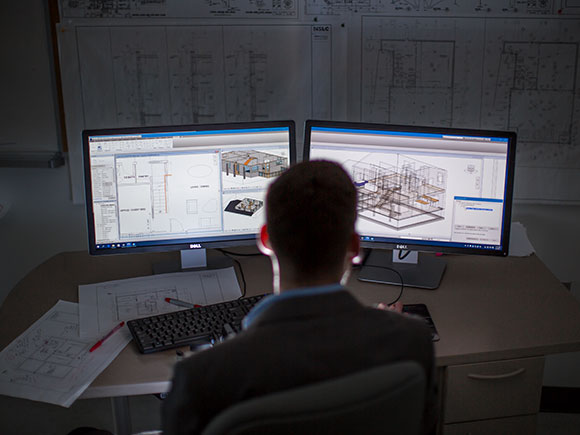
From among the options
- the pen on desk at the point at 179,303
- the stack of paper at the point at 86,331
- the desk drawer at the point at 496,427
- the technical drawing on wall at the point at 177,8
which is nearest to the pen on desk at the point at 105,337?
the stack of paper at the point at 86,331

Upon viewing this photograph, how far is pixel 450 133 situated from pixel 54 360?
1.24 m

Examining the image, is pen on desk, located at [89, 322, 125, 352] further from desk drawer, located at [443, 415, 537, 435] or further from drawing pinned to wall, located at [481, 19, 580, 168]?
drawing pinned to wall, located at [481, 19, 580, 168]

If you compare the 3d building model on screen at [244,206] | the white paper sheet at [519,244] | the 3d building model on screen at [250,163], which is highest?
the 3d building model on screen at [250,163]

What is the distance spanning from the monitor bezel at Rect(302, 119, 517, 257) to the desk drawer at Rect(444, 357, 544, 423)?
1.28 ft

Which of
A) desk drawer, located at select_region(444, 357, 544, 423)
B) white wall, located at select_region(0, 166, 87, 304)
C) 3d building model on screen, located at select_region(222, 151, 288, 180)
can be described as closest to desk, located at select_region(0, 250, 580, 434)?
desk drawer, located at select_region(444, 357, 544, 423)

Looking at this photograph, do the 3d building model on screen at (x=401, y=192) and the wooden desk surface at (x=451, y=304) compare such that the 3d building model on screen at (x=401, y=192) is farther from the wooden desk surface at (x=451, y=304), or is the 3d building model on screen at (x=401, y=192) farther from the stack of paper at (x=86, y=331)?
the stack of paper at (x=86, y=331)

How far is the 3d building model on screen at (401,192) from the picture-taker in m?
1.80

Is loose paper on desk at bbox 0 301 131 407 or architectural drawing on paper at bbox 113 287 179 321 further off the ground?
architectural drawing on paper at bbox 113 287 179 321

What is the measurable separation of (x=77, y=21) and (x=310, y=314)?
1.84m

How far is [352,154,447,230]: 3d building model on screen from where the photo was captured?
70.7 inches

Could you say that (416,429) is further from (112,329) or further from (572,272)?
(572,272)

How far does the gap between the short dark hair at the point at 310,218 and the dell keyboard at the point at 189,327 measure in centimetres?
57

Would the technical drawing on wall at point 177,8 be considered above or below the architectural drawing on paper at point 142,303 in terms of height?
above

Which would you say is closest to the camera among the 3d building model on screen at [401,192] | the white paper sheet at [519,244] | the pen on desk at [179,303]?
the pen on desk at [179,303]
